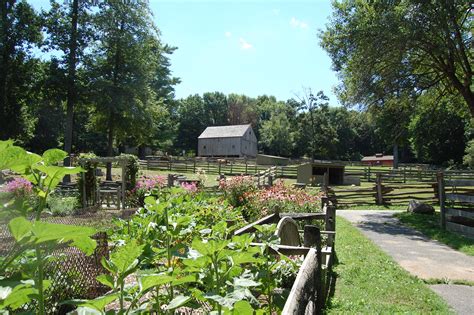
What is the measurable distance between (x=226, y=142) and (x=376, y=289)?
68.0 metres

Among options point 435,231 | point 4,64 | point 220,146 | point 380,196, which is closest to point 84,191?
point 435,231

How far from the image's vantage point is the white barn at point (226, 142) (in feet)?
240

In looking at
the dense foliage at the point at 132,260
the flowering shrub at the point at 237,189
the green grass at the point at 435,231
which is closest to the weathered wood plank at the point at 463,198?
the green grass at the point at 435,231

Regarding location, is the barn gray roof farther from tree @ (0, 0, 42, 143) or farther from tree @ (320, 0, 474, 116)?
tree @ (320, 0, 474, 116)

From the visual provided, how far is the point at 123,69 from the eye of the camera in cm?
3134

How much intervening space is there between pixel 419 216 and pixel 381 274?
9.78 m

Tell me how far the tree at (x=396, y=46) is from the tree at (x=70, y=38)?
18110 mm

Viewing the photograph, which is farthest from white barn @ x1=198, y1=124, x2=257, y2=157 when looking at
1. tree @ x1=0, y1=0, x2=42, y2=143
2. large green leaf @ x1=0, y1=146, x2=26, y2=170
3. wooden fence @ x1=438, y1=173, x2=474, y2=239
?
large green leaf @ x1=0, y1=146, x2=26, y2=170

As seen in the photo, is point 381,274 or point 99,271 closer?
point 99,271

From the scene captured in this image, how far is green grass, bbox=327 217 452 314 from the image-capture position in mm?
5527

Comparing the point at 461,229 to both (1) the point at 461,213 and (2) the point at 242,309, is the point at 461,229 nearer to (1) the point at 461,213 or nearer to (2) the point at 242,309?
(1) the point at 461,213

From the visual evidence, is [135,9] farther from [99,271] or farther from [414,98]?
[99,271]

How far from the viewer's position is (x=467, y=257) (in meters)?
8.89

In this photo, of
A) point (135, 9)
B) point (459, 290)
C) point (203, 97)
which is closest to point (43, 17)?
point (135, 9)
